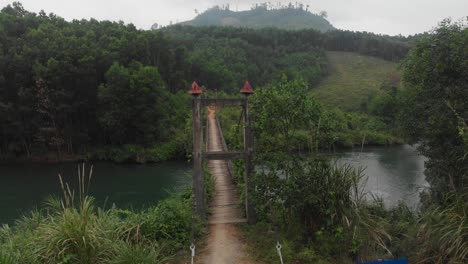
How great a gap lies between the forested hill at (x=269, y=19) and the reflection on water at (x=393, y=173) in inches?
5115

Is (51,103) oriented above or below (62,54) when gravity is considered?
below

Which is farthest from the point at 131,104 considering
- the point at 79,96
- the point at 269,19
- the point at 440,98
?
the point at 269,19

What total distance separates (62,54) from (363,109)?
2792 cm

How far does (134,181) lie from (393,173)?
12.6 m

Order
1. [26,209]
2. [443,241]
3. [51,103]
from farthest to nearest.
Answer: [51,103] → [26,209] → [443,241]

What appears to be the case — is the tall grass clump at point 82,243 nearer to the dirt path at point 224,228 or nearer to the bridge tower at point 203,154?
the dirt path at point 224,228

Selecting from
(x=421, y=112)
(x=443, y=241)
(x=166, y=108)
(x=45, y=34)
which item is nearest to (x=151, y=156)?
(x=166, y=108)

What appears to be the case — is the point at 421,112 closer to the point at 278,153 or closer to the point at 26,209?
the point at 278,153

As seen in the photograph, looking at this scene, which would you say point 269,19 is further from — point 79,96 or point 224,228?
point 224,228

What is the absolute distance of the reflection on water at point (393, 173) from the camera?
13.5 meters

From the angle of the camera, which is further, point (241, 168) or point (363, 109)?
point (363, 109)

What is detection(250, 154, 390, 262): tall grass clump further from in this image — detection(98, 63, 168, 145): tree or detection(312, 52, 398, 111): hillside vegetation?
detection(312, 52, 398, 111): hillside vegetation

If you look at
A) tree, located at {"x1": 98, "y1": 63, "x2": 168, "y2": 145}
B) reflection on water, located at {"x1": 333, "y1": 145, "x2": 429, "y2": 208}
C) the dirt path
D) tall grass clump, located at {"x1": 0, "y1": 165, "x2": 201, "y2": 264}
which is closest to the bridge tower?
the dirt path

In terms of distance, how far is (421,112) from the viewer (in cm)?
792
